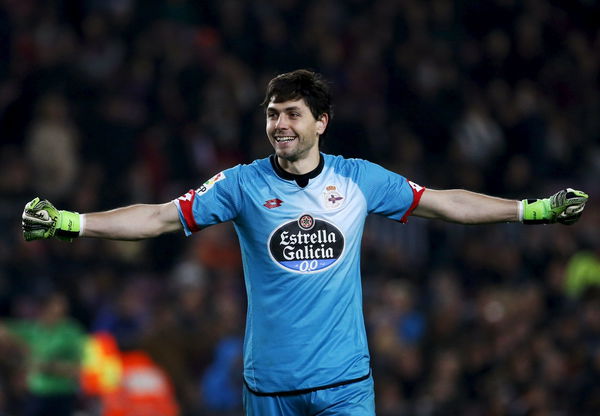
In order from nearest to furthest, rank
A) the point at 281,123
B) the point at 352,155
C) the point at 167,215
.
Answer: the point at 167,215
the point at 281,123
the point at 352,155

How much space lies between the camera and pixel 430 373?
1127 centimetres

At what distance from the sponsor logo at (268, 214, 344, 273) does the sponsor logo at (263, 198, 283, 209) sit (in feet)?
0.36

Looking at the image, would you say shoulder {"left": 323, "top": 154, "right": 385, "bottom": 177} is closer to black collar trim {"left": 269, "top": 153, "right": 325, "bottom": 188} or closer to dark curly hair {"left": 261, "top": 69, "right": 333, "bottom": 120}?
black collar trim {"left": 269, "top": 153, "right": 325, "bottom": 188}

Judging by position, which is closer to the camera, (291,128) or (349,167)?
(291,128)

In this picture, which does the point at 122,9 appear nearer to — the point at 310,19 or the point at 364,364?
the point at 310,19

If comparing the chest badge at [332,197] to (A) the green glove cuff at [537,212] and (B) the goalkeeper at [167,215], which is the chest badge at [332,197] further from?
(A) the green glove cuff at [537,212]

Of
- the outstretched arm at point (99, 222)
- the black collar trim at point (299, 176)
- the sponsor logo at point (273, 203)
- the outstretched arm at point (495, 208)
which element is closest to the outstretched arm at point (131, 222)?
the outstretched arm at point (99, 222)

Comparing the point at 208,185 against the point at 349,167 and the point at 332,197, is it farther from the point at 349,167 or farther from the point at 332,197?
the point at 349,167

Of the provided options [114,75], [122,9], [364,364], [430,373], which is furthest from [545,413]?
[122,9]

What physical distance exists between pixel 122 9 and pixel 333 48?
2.98 meters

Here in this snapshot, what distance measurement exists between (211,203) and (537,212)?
1.72 meters

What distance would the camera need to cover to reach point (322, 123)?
591 centimetres

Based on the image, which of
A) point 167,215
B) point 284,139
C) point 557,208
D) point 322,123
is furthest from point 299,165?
point 557,208

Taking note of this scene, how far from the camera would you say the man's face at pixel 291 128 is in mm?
5719
